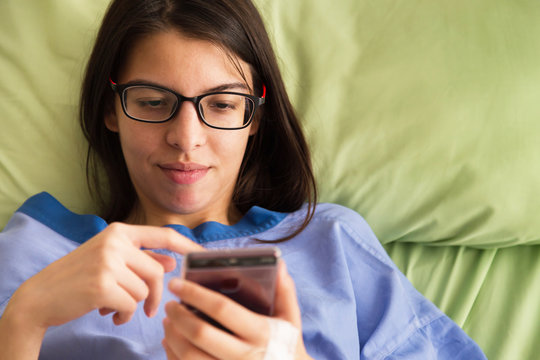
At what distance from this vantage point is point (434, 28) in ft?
4.33

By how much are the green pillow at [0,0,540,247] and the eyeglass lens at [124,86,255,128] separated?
1.04ft

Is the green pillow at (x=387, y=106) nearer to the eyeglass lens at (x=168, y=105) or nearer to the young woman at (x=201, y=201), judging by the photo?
the young woman at (x=201, y=201)

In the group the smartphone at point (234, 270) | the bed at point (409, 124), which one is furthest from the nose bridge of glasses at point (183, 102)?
the smartphone at point (234, 270)

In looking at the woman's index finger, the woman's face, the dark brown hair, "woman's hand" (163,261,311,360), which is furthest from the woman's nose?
"woman's hand" (163,261,311,360)

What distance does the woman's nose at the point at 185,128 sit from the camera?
1.04 meters

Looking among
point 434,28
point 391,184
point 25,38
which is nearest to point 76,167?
point 25,38

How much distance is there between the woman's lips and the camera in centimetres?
111

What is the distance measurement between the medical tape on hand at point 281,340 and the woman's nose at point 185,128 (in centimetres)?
48

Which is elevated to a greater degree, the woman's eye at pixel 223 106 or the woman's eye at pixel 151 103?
the woman's eye at pixel 223 106

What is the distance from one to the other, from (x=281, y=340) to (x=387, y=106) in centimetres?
80

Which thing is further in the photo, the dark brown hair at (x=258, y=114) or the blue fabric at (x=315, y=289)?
the dark brown hair at (x=258, y=114)

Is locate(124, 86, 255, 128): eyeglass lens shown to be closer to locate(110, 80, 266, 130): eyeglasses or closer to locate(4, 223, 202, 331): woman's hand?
locate(110, 80, 266, 130): eyeglasses

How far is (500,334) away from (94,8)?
1.25 meters

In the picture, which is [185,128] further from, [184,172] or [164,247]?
[164,247]
